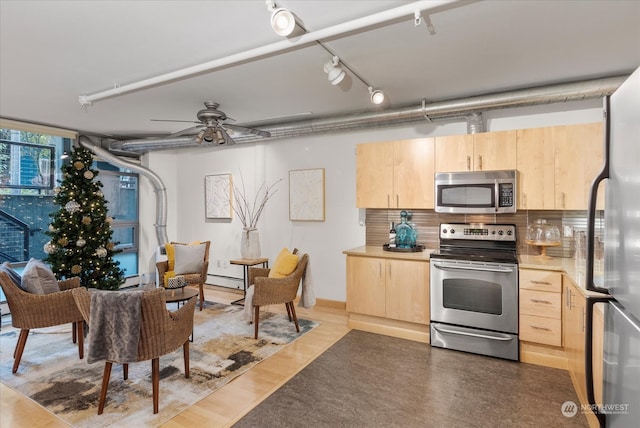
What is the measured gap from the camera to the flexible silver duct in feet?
10.5

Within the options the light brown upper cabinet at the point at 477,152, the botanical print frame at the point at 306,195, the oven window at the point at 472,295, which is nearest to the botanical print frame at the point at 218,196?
the botanical print frame at the point at 306,195

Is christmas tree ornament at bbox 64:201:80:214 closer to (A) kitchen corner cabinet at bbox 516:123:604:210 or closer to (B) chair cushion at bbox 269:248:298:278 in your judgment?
(B) chair cushion at bbox 269:248:298:278

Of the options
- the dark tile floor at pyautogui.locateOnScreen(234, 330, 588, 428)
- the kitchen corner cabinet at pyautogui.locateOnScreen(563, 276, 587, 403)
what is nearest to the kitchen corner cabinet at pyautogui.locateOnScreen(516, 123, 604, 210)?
the kitchen corner cabinet at pyautogui.locateOnScreen(563, 276, 587, 403)

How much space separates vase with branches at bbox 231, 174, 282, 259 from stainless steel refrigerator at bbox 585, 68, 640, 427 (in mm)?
4217

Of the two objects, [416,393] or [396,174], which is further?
[396,174]

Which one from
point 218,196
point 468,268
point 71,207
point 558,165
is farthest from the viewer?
point 218,196

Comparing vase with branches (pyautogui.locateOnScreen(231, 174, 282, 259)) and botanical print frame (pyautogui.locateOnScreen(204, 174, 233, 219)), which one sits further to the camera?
botanical print frame (pyautogui.locateOnScreen(204, 174, 233, 219))

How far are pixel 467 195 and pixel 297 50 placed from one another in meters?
2.24

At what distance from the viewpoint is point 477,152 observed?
3.63 m

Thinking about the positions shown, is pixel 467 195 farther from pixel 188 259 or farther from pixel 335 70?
pixel 188 259

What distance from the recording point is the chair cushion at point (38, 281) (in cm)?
317

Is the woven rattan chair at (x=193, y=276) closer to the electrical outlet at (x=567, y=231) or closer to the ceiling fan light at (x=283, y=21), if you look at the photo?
the ceiling fan light at (x=283, y=21)

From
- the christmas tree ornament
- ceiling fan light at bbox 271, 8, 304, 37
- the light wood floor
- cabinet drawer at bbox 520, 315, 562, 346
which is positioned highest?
ceiling fan light at bbox 271, 8, 304, 37

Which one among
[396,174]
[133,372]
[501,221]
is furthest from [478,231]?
[133,372]
